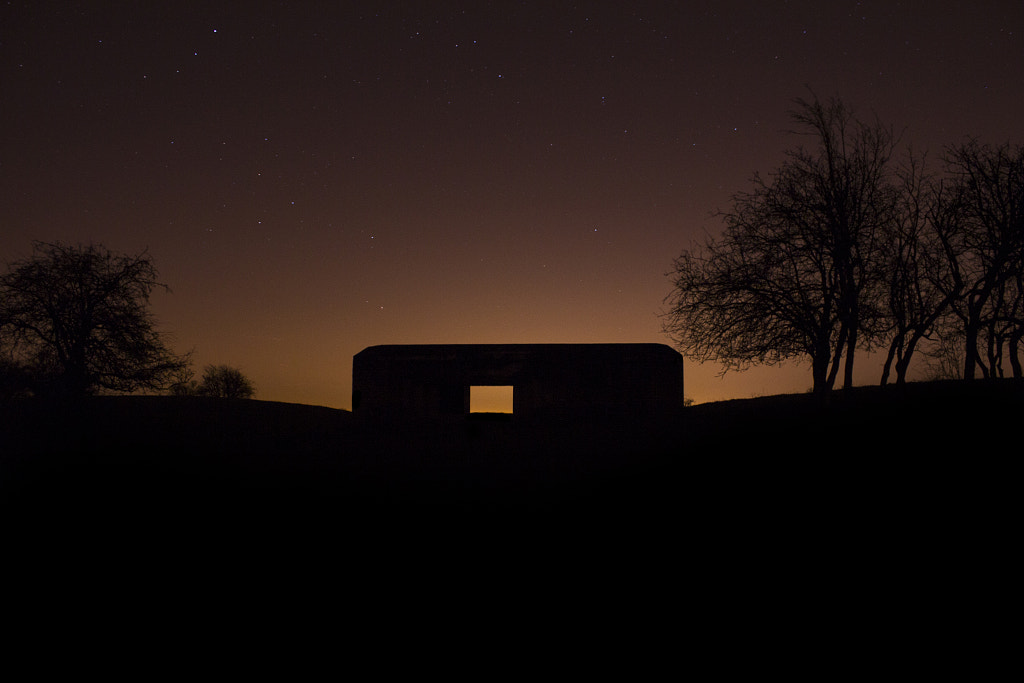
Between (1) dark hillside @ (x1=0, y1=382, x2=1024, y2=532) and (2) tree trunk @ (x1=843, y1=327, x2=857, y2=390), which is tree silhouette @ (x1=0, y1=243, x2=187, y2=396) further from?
(2) tree trunk @ (x1=843, y1=327, x2=857, y2=390)

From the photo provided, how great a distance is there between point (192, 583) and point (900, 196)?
70.5 ft

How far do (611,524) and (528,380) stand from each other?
45.4ft

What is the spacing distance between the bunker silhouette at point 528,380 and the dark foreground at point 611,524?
7.04m

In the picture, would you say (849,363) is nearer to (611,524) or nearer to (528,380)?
(528,380)

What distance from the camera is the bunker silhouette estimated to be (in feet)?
75.2

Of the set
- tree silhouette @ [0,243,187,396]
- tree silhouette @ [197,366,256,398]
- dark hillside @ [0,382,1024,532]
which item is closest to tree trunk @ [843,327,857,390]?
dark hillside @ [0,382,1024,532]

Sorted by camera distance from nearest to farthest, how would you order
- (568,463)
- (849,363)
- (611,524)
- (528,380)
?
(611,524)
(568,463)
(849,363)
(528,380)

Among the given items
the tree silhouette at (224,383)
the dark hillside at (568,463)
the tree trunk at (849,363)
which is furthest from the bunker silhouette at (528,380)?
the tree silhouette at (224,383)

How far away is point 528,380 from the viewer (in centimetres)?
2331

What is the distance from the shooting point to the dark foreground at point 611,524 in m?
7.31

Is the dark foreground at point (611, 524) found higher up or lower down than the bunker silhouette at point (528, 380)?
Answer: lower down

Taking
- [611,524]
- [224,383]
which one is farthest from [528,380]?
[224,383]

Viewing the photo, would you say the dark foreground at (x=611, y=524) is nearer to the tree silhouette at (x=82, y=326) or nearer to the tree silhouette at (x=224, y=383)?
the tree silhouette at (x=82, y=326)

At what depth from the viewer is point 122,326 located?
26906 mm
